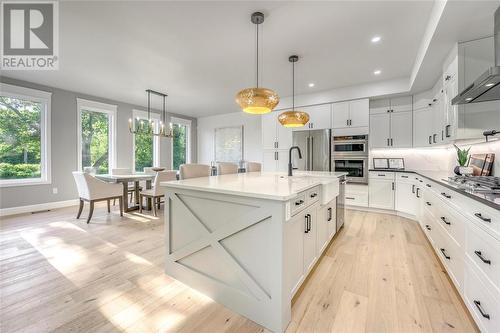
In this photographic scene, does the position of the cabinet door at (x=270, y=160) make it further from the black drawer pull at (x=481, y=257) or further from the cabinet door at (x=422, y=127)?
the black drawer pull at (x=481, y=257)

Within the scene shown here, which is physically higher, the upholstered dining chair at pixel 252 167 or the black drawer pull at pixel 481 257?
the upholstered dining chair at pixel 252 167

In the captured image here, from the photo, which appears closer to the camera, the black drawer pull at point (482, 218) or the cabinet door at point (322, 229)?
the black drawer pull at point (482, 218)

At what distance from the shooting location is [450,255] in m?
1.86

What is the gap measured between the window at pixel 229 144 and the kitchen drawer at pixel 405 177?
4229 millimetres

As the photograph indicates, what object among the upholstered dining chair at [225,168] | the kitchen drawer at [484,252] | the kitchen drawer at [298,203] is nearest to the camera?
the kitchen drawer at [484,252]

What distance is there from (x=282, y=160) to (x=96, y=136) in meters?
4.68

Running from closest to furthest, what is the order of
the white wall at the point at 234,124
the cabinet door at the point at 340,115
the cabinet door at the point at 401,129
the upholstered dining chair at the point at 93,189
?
the upholstered dining chair at the point at 93,189 < the cabinet door at the point at 401,129 < the cabinet door at the point at 340,115 < the white wall at the point at 234,124

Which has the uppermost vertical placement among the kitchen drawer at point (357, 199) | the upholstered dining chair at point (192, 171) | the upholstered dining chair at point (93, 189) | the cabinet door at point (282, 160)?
the cabinet door at point (282, 160)

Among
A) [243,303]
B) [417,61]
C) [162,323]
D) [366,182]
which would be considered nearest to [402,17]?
[417,61]

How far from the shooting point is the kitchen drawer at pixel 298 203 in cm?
149

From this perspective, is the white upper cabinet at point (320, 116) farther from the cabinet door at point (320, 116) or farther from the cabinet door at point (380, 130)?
the cabinet door at point (380, 130)

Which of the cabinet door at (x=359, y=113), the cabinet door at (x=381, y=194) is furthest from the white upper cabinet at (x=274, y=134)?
the cabinet door at (x=381, y=194)

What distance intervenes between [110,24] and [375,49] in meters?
3.41

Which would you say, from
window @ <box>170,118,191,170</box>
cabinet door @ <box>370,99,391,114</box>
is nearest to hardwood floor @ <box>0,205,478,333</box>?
cabinet door @ <box>370,99,391,114</box>
